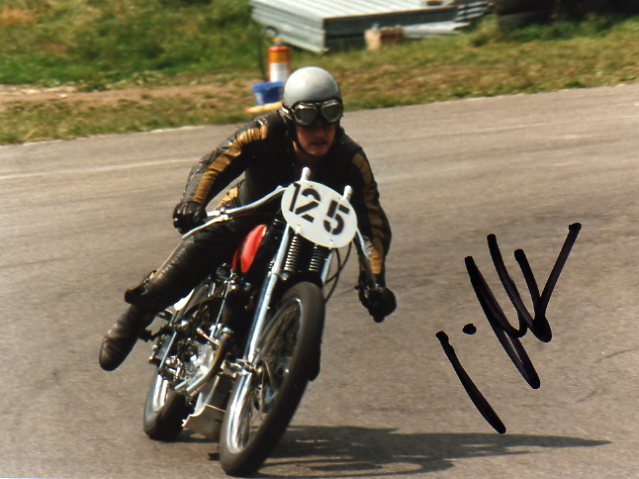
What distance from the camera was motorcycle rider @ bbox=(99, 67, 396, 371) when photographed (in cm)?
574

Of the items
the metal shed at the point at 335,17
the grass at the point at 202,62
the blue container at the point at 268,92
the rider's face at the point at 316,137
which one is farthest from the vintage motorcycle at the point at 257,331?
the metal shed at the point at 335,17

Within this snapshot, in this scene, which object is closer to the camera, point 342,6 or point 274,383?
point 274,383

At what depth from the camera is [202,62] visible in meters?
22.2

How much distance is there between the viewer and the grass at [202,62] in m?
16.8

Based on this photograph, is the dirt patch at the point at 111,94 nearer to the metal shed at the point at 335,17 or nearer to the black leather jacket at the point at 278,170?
the metal shed at the point at 335,17

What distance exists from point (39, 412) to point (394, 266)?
352 centimetres

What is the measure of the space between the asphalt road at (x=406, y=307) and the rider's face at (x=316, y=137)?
4.21 feet

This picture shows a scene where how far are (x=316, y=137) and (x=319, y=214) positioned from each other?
1.44 feet

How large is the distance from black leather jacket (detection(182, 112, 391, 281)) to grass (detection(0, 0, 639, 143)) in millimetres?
9608

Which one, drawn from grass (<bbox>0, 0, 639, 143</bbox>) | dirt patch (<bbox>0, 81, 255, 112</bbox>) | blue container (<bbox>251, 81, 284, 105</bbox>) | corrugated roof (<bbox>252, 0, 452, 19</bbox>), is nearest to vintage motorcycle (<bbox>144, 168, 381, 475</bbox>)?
grass (<bbox>0, 0, 639, 143</bbox>)

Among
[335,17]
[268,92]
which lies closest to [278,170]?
[268,92]

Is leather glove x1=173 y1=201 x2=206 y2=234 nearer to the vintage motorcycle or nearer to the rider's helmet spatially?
the vintage motorcycle

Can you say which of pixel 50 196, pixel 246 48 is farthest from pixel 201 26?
pixel 50 196

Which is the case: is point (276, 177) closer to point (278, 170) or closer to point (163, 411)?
point (278, 170)
